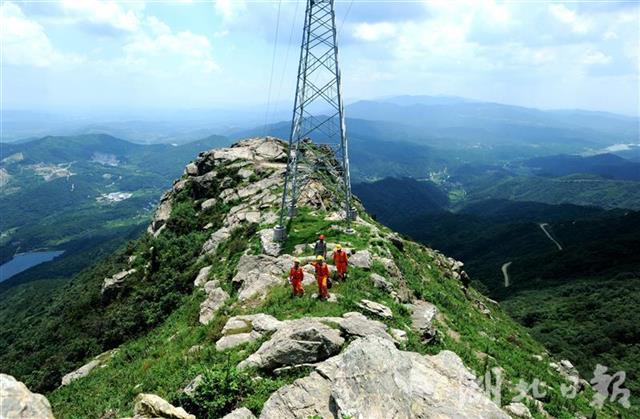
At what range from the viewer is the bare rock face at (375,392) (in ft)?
36.9

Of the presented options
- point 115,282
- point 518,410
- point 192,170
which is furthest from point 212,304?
point 192,170

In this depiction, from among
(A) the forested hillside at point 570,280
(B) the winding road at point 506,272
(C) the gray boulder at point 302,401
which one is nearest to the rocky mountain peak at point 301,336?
(C) the gray boulder at point 302,401

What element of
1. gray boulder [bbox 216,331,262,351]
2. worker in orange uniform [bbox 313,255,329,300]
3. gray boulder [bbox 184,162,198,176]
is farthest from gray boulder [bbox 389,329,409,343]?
gray boulder [bbox 184,162,198,176]

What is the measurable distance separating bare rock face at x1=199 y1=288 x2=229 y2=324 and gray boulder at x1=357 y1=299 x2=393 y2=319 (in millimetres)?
9587

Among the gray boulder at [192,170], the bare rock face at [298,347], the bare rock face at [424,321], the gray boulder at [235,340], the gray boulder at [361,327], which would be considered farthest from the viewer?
the gray boulder at [192,170]

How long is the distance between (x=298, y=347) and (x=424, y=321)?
906 centimetres

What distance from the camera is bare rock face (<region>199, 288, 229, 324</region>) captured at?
2490cm

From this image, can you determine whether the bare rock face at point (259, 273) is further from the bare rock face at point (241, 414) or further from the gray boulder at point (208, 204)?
the gray boulder at point (208, 204)

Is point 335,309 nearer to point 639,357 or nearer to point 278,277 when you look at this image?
point 278,277

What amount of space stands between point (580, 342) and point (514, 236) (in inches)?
4721

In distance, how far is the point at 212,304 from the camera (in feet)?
86.0

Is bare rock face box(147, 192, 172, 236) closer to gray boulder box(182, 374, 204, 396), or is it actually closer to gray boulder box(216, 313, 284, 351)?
gray boulder box(216, 313, 284, 351)

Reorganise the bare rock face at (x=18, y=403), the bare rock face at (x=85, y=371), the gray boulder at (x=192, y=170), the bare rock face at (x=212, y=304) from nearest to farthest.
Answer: the bare rock face at (x=18, y=403), the bare rock face at (x=212, y=304), the bare rock face at (x=85, y=371), the gray boulder at (x=192, y=170)

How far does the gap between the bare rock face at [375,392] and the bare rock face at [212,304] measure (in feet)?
43.6
